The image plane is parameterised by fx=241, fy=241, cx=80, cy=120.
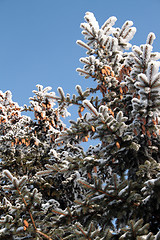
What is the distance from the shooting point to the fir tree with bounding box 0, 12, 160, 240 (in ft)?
13.5

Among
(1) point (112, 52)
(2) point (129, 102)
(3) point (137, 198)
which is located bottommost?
(3) point (137, 198)

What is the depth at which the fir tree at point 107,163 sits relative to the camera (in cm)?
412

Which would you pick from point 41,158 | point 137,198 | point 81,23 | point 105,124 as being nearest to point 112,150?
point 105,124

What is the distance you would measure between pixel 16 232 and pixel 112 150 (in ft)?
7.83

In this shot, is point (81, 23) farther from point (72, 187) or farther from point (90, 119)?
point (72, 187)

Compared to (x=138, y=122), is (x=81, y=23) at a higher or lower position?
higher

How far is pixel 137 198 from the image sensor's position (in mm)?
4305

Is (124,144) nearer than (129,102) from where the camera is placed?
Yes

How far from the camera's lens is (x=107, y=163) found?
5.05m

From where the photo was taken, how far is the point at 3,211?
7.03 metres

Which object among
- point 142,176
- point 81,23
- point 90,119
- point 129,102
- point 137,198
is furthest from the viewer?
point 81,23

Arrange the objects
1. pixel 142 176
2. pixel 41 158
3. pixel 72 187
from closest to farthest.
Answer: pixel 142 176, pixel 72 187, pixel 41 158

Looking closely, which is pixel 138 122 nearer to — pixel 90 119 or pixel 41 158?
pixel 90 119

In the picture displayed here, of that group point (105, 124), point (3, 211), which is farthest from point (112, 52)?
point (3, 211)
